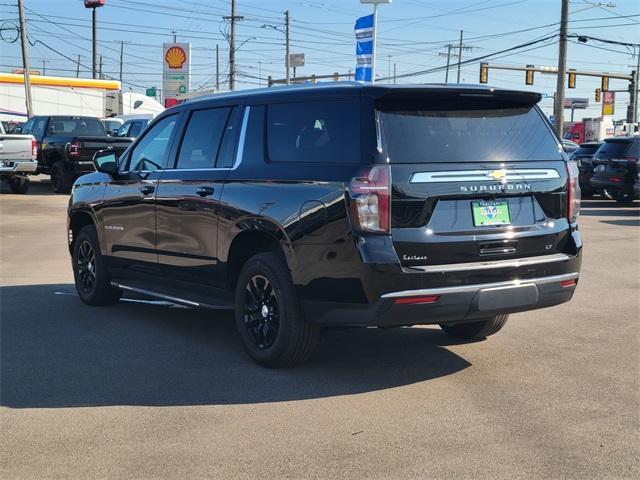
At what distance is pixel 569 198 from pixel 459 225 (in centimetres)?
105

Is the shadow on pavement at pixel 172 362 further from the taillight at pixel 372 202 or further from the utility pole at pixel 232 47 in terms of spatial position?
the utility pole at pixel 232 47

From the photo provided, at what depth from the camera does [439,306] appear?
5.00m

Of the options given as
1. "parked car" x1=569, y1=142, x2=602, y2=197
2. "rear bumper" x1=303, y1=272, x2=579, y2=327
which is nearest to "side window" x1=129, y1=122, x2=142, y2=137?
"parked car" x1=569, y1=142, x2=602, y2=197

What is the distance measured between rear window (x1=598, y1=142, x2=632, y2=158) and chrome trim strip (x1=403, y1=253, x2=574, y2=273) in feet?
52.1

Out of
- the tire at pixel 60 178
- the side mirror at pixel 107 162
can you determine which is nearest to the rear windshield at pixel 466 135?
the side mirror at pixel 107 162

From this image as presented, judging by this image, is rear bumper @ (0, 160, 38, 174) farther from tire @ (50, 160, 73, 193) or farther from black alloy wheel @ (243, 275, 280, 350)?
black alloy wheel @ (243, 275, 280, 350)

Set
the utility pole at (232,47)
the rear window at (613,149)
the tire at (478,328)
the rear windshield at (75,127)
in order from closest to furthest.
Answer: the tire at (478,328) < the rear window at (613,149) < the rear windshield at (75,127) < the utility pole at (232,47)

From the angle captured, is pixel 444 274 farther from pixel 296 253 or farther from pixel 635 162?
pixel 635 162

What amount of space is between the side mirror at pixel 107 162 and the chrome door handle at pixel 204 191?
1574 millimetres

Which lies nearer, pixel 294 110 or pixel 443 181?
pixel 443 181

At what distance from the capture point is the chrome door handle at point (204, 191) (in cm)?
619

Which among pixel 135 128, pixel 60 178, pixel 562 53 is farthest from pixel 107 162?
pixel 562 53

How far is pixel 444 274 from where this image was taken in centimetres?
502

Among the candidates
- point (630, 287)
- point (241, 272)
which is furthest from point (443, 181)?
point (630, 287)
